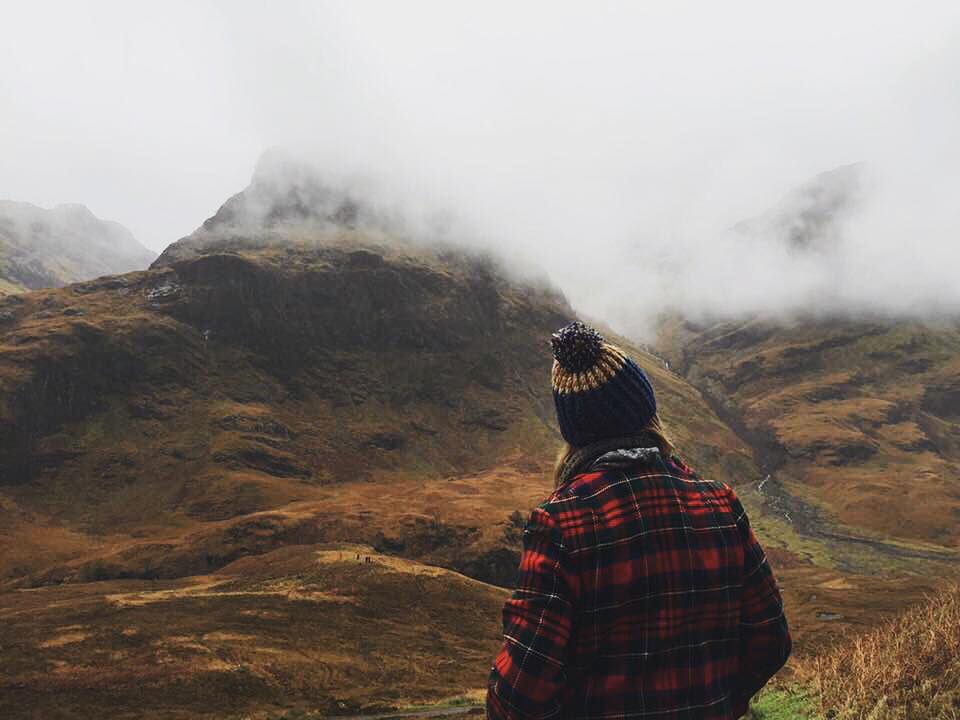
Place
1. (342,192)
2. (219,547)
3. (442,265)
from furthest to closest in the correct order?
(342,192) → (442,265) → (219,547)

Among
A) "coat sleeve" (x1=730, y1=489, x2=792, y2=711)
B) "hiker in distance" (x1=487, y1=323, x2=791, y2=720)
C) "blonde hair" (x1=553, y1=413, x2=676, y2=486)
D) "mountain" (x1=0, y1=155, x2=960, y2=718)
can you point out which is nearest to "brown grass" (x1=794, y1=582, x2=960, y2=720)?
"coat sleeve" (x1=730, y1=489, x2=792, y2=711)

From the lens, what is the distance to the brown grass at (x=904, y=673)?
505 cm

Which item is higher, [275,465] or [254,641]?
[275,465]

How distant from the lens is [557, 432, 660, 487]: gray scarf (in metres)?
2.32

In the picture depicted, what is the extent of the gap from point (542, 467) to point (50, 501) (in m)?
56.8

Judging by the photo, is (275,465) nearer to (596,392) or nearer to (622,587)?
(596,392)

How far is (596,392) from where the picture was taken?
2.51 m

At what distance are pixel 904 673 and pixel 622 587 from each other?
498cm

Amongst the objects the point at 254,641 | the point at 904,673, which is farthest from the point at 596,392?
the point at 254,641

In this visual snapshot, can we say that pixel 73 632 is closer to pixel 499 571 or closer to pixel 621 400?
pixel 499 571

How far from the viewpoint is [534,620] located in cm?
212

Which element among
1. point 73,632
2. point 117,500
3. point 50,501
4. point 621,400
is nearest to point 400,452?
point 117,500

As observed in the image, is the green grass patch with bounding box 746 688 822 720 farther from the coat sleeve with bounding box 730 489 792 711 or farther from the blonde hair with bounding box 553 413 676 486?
the blonde hair with bounding box 553 413 676 486

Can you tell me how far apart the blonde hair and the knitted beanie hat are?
4cm
